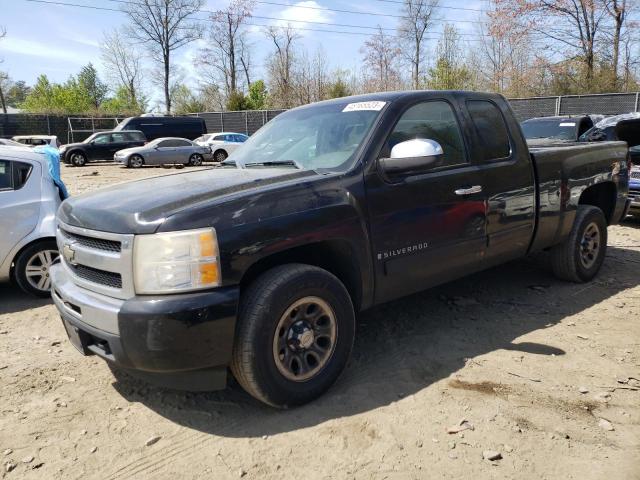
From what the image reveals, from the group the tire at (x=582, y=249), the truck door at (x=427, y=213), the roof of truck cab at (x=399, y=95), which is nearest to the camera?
the truck door at (x=427, y=213)

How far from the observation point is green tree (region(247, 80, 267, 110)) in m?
47.3

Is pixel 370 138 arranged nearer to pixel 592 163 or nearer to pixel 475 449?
pixel 475 449

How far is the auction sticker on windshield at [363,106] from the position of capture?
3.74 metres

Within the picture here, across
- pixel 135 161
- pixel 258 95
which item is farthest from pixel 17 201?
pixel 258 95

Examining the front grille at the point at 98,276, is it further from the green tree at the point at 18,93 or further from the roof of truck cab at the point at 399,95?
the green tree at the point at 18,93

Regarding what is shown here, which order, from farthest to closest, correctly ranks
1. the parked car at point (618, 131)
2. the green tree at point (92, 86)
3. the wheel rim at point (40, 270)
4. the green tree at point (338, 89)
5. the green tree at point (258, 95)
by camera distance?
the green tree at point (92, 86) → the green tree at point (258, 95) → the green tree at point (338, 89) → the parked car at point (618, 131) → the wheel rim at point (40, 270)

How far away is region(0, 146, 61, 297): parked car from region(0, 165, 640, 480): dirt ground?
3.40 ft

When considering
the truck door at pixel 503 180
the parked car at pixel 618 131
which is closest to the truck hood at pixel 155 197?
the truck door at pixel 503 180

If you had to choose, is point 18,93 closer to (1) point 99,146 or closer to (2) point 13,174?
(1) point 99,146

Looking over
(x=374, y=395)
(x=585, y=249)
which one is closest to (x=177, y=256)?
(x=374, y=395)

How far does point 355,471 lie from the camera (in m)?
2.60

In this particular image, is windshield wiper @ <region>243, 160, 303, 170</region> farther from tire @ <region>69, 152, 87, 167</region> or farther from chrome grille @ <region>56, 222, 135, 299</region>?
tire @ <region>69, 152, 87, 167</region>

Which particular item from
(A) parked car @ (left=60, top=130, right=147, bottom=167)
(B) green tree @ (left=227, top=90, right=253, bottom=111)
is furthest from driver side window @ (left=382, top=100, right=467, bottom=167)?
(B) green tree @ (left=227, top=90, right=253, bottom=111)

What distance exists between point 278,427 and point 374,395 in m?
0.66
